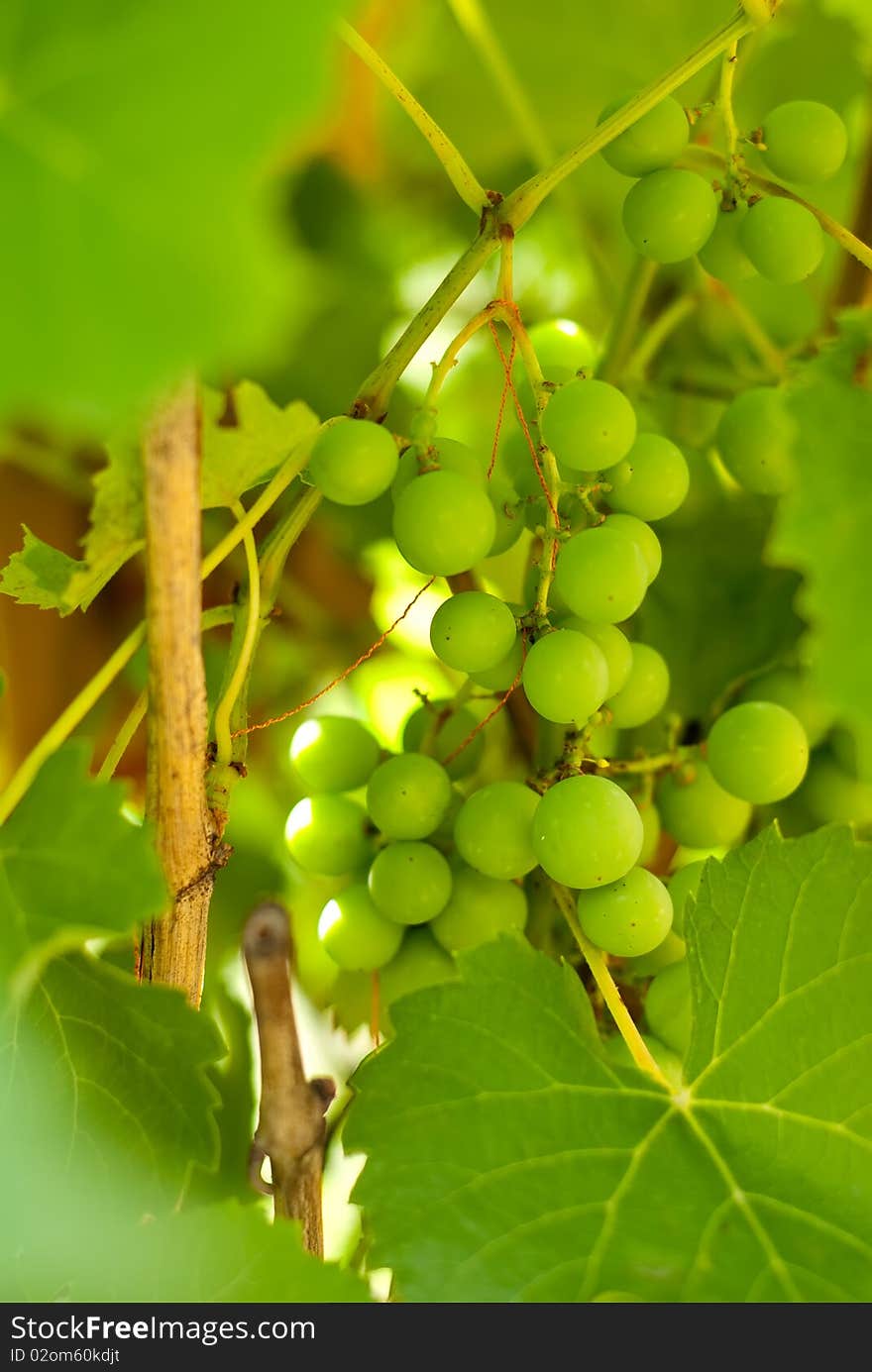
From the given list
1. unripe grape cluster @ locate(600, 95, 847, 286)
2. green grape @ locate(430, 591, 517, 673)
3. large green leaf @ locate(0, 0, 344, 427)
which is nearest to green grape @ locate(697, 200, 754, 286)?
unripe grape cluster @ locate(600, 95, 847, 286)

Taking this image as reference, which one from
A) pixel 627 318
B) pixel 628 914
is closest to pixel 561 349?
pixel 627 318

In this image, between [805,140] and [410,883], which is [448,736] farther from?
[805,140]

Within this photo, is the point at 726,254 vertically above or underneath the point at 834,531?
above

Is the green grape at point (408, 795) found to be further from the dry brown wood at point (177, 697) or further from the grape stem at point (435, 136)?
the grape stem at point (435, 136)

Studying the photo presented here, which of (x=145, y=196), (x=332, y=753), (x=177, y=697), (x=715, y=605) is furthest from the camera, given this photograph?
(x=715, y=605)

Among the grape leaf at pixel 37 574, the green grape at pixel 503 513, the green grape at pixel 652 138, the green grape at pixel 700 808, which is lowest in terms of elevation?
the green grape at pixel 700 808

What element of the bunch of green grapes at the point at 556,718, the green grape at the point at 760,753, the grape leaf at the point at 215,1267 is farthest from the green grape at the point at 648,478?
the grape leaf at the point at 215,1267

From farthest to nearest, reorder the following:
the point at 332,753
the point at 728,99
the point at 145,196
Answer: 1. the point at 332,753
2. the point at 728,99
3. the point at 145,196
